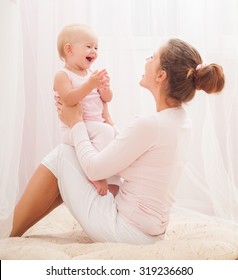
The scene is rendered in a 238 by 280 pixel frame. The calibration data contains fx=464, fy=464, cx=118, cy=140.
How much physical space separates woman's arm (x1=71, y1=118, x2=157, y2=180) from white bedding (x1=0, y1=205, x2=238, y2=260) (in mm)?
247

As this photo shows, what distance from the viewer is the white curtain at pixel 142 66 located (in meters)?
2.16

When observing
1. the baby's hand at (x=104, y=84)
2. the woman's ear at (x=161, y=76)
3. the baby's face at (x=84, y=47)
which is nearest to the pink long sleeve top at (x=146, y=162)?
the woman's ear at (x=161, y=76)

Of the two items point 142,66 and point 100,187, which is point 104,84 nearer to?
point 100,187

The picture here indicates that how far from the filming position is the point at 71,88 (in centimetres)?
173

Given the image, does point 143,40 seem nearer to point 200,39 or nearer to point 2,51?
point 200,39

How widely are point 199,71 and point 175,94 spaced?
0.11 meters

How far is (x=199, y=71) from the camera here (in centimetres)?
152

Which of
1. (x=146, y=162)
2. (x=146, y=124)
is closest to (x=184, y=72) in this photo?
(x=146, y=124)

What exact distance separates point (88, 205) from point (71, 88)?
0.44 m

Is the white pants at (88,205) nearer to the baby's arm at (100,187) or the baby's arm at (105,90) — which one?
the baby's arm at (100,187)

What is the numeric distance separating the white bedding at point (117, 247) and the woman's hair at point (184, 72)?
19.4 inches

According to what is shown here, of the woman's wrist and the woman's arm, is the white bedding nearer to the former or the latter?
the woman's arm
